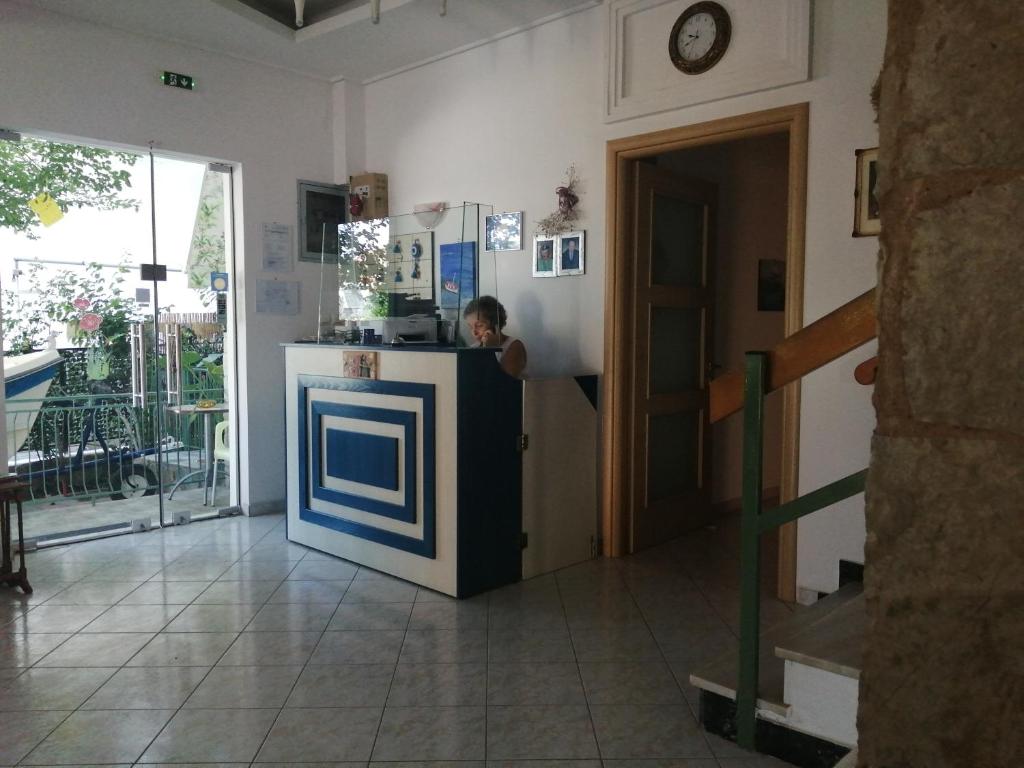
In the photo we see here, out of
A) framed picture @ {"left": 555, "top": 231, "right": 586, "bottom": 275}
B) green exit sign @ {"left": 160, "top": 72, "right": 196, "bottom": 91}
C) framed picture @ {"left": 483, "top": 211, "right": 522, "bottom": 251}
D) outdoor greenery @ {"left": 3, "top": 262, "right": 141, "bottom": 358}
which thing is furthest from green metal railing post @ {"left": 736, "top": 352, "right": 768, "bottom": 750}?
green exit sign @ {"left": 160, "top": 72, "right": 196, "bottom": 91}

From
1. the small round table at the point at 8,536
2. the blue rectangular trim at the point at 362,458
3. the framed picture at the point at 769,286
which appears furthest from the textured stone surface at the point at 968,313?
the framed picture at the point at 769,286

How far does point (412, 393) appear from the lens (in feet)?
11.3

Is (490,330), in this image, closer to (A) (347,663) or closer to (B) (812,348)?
(A) (347,663)

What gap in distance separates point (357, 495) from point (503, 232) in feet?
5.65

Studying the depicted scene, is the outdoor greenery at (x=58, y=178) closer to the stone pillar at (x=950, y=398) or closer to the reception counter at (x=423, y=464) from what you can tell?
the reception counter at (x=423, y=464)

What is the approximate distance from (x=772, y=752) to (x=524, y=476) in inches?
67.7

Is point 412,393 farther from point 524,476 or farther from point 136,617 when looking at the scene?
point 136,617

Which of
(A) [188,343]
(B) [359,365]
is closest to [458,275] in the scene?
(B) [359,365]

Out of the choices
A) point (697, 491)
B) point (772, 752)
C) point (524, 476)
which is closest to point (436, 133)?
point (524, 476)

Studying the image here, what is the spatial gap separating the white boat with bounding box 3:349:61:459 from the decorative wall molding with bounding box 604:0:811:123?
11.1ft

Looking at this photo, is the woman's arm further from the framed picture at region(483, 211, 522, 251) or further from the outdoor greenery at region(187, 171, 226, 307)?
the outdoor greenery at region(187, 171, 226, 307)

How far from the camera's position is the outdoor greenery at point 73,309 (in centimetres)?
409

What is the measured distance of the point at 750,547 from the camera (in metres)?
2.02

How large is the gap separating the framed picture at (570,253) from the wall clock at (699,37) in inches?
38.2
